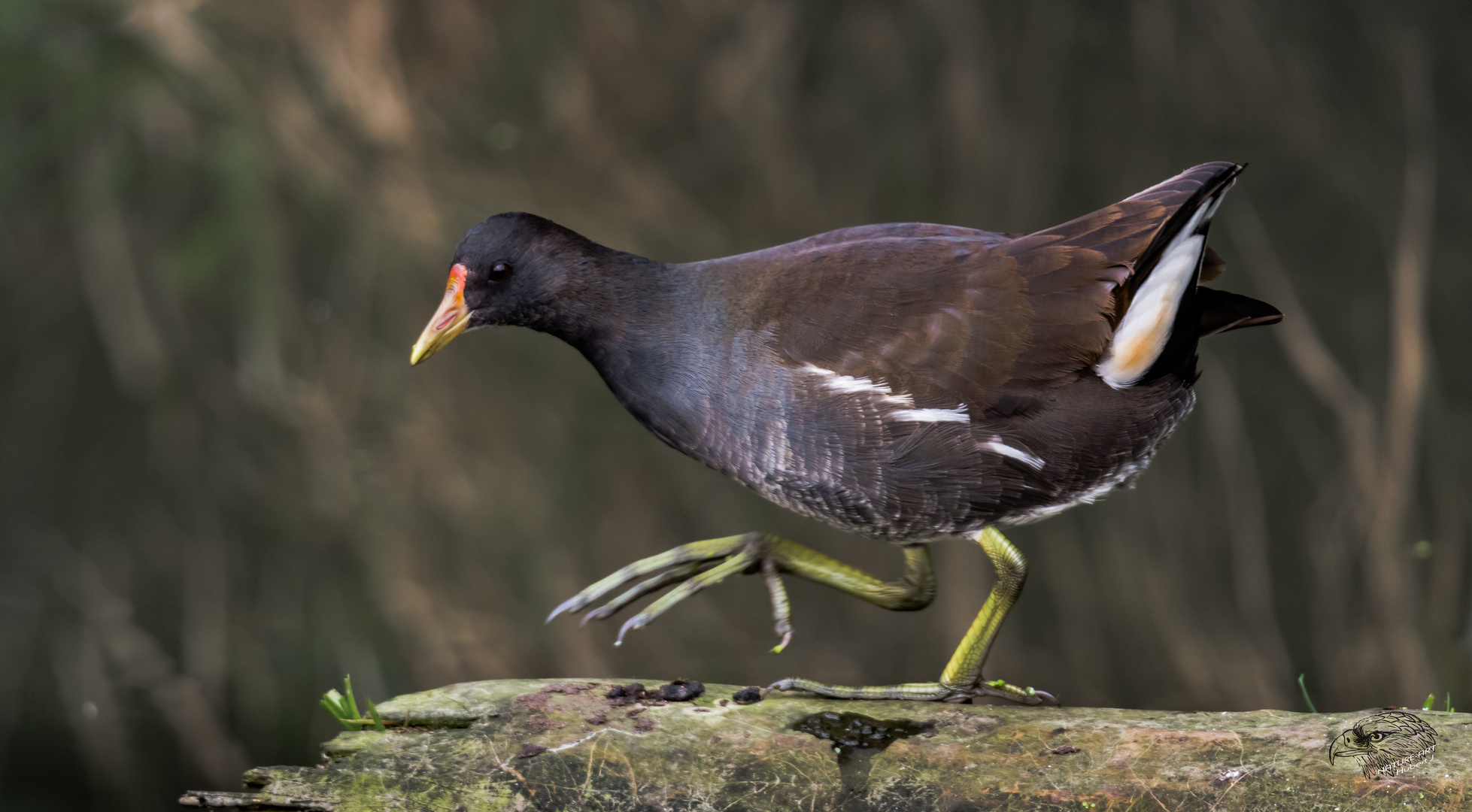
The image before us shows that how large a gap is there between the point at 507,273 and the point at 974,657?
908 millimetres

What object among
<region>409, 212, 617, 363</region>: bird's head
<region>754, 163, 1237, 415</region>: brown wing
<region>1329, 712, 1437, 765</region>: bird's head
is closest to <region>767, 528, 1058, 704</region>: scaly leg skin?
<region>754, 163, 1237, 415</region>: brown wing

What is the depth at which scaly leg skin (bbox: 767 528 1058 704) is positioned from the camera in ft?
5.24

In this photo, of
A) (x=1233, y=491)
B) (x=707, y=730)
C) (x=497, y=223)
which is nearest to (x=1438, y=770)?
(x=707, y=730)

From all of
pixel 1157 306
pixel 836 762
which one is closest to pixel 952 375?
pixel 1157 306

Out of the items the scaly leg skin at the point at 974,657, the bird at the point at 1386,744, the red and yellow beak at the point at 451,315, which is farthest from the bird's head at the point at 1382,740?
the red and yellow beak at the point at 451,315

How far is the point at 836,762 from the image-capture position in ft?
4.55

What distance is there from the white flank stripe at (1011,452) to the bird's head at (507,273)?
66 cm

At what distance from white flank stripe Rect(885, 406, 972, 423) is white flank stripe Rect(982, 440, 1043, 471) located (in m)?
0.06

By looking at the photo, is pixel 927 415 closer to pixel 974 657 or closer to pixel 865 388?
pixel 865 388

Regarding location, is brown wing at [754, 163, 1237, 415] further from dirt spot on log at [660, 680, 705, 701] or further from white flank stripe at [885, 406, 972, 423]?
dirt spot on log at [660, 680, 705, 701]

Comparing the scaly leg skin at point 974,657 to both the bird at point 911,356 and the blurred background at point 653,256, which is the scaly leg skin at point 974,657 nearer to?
the bird at point 911,356

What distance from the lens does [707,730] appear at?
1.45 metres

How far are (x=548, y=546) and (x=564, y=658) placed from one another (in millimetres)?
332

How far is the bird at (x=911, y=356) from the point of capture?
5.11 feet
